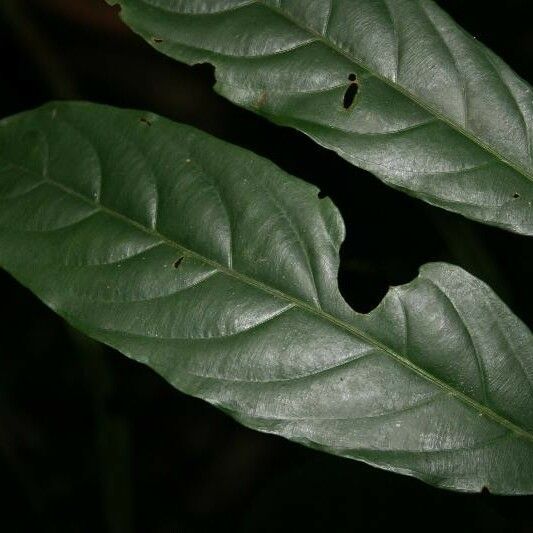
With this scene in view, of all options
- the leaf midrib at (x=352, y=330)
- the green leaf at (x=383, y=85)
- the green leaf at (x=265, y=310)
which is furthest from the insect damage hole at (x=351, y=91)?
the leaf midrib at (x=352, y=330)

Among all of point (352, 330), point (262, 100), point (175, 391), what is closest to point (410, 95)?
point (262, 100)

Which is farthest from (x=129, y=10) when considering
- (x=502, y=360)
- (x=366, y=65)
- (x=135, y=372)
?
(x=135, y=372)

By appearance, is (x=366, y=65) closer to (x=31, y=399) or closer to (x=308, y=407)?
(x=308, y=407)

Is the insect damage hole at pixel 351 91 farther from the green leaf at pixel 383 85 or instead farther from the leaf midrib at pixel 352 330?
the leaf midrib at pixel 352 330

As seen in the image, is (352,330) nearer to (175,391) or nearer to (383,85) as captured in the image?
(383,85)

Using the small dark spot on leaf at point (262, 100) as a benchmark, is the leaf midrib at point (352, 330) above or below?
below

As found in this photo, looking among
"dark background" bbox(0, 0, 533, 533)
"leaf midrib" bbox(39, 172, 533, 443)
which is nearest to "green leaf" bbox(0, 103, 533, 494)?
"leaf midrib" bbox(39, 172, 533, 443)
